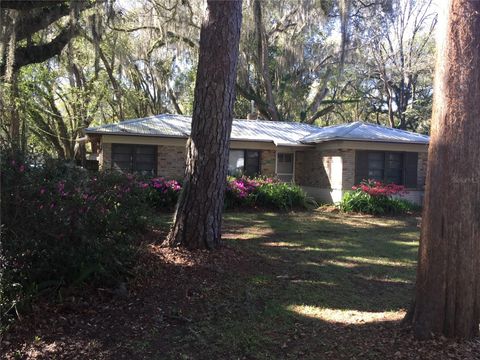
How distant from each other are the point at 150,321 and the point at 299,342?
1468 millimetres

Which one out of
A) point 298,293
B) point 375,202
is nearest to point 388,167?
point 375,202

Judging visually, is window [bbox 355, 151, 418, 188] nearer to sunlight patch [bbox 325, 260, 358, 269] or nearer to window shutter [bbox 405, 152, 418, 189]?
window shutter [bbox 405, 152, 418, 189]

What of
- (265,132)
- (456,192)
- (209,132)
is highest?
(265,132)

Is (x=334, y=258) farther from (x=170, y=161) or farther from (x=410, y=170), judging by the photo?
(x=410, y=170)

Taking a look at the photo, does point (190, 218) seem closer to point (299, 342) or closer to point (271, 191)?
point (299, 342)

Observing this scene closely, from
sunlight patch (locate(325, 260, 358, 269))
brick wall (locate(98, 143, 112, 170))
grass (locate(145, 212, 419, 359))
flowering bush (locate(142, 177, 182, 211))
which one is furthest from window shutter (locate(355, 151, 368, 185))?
sunlight patch (locate(325, 260, 358, 269))

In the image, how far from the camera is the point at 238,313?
4660 millimetres

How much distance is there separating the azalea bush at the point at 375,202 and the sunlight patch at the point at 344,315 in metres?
10.4

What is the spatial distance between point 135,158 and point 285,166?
6455mm

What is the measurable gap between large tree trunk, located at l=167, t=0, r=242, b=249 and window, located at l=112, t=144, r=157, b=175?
961 cm

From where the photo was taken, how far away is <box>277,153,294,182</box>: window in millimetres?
18797

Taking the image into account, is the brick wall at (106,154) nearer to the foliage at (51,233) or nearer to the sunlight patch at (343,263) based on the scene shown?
the sunlight patch at (343,263)

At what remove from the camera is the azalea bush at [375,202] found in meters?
14.8

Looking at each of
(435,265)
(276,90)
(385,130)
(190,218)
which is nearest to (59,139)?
(276,90)
